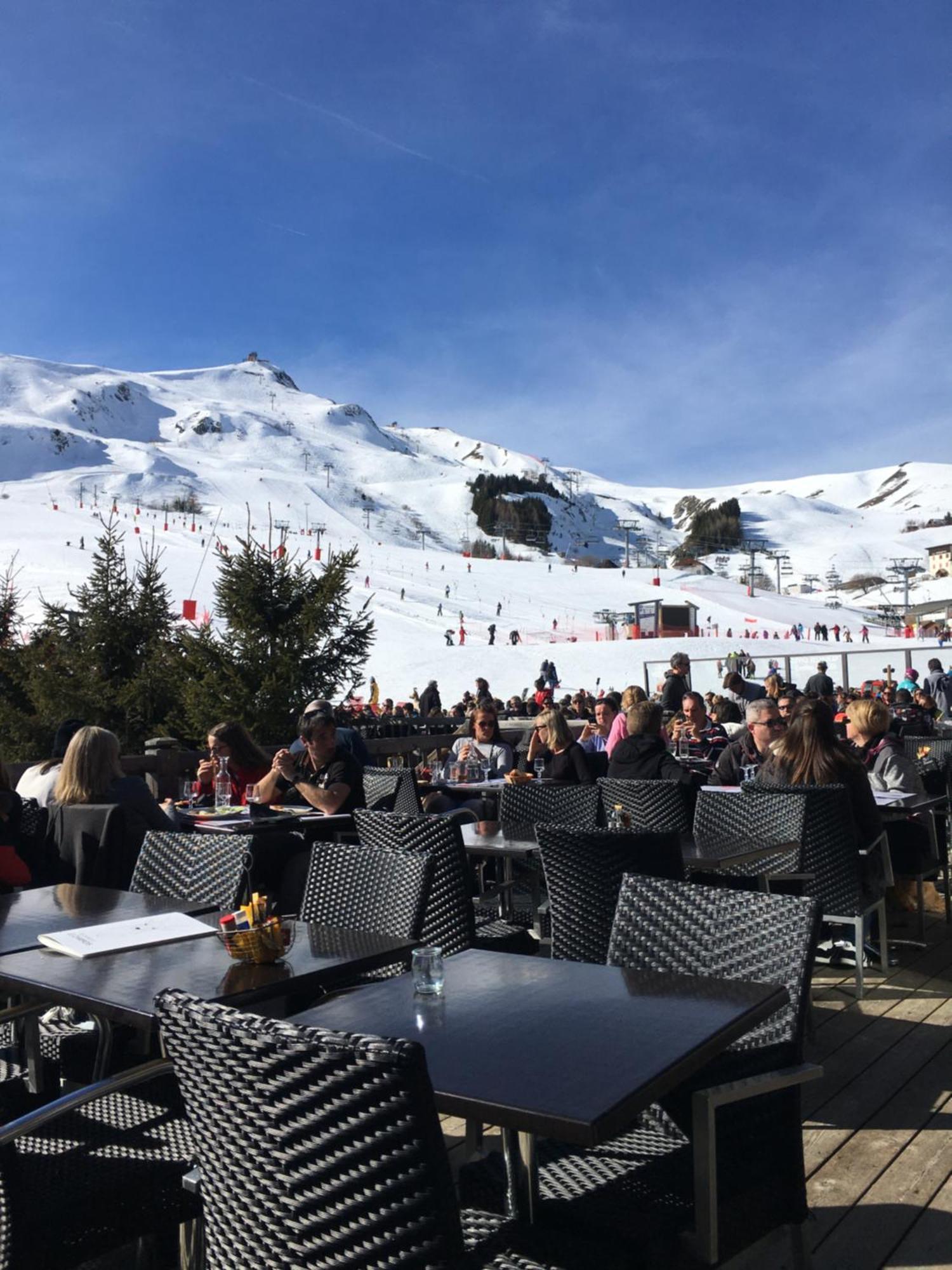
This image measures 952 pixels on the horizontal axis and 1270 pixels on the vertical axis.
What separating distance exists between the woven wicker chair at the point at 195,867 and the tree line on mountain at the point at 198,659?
748 cm

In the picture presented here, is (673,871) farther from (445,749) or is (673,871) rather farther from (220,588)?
(220,588)

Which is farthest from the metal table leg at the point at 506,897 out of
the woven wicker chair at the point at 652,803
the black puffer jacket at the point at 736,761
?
the black puffer jacket at the point at 736,761

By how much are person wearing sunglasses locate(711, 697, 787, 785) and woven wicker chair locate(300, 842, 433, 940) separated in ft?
11.3

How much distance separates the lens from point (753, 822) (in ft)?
15.7

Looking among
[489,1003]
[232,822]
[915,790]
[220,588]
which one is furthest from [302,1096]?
[220,588]

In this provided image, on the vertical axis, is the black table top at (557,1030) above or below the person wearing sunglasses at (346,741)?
below

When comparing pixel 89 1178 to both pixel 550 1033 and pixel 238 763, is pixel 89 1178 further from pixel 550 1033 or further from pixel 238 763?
pixel 238 763

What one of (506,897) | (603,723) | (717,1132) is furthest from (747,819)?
(603,723)

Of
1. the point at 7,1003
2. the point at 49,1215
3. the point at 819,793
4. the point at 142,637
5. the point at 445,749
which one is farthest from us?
the point at 142,637

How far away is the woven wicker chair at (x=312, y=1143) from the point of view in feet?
4.60

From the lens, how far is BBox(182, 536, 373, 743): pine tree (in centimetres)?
1132

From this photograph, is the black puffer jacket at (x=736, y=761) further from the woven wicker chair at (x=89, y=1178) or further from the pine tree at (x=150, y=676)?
the pine tree at (x=150, y=676)

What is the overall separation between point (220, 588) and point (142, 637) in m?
1.35

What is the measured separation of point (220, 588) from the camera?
11.8 metres
